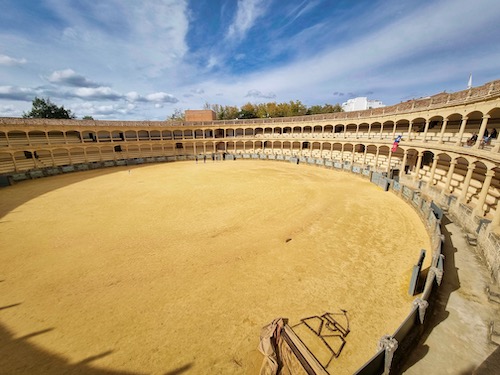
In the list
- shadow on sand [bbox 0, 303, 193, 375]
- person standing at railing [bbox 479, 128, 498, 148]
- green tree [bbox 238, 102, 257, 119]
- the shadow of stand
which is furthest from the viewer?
green tree [bbox 238, 102, 257, 119]

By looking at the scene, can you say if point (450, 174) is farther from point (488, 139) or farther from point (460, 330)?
point (460, 330)

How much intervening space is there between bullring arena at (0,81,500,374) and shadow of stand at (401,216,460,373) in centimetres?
37

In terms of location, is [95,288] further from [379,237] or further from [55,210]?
[379,237]

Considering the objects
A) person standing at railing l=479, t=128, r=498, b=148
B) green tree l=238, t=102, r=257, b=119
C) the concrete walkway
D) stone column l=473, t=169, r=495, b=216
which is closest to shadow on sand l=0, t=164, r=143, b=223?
the concrete walkway

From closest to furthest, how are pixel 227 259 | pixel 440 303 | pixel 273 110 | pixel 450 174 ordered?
pixel 440 303 < pixel 227 259 < pixel 450 174 < pixel 273 110

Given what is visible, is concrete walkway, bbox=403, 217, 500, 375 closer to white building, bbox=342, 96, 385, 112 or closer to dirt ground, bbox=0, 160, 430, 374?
dirt ground, bbox=0, 160, 430, 374

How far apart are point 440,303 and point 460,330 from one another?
1.07 meters

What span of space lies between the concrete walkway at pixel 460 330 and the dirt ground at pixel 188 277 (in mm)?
1023

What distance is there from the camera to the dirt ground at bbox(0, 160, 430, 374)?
646 centimetres

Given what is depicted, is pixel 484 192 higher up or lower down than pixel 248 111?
lower down

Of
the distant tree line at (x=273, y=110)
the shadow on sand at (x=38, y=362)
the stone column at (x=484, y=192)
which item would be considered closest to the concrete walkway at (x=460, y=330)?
the stone column at (x=484, y=192)

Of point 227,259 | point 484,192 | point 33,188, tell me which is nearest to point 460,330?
point 227,259

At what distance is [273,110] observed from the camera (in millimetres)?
67062

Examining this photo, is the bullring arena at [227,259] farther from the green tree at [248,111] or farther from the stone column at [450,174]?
the green tree at [248,111]
